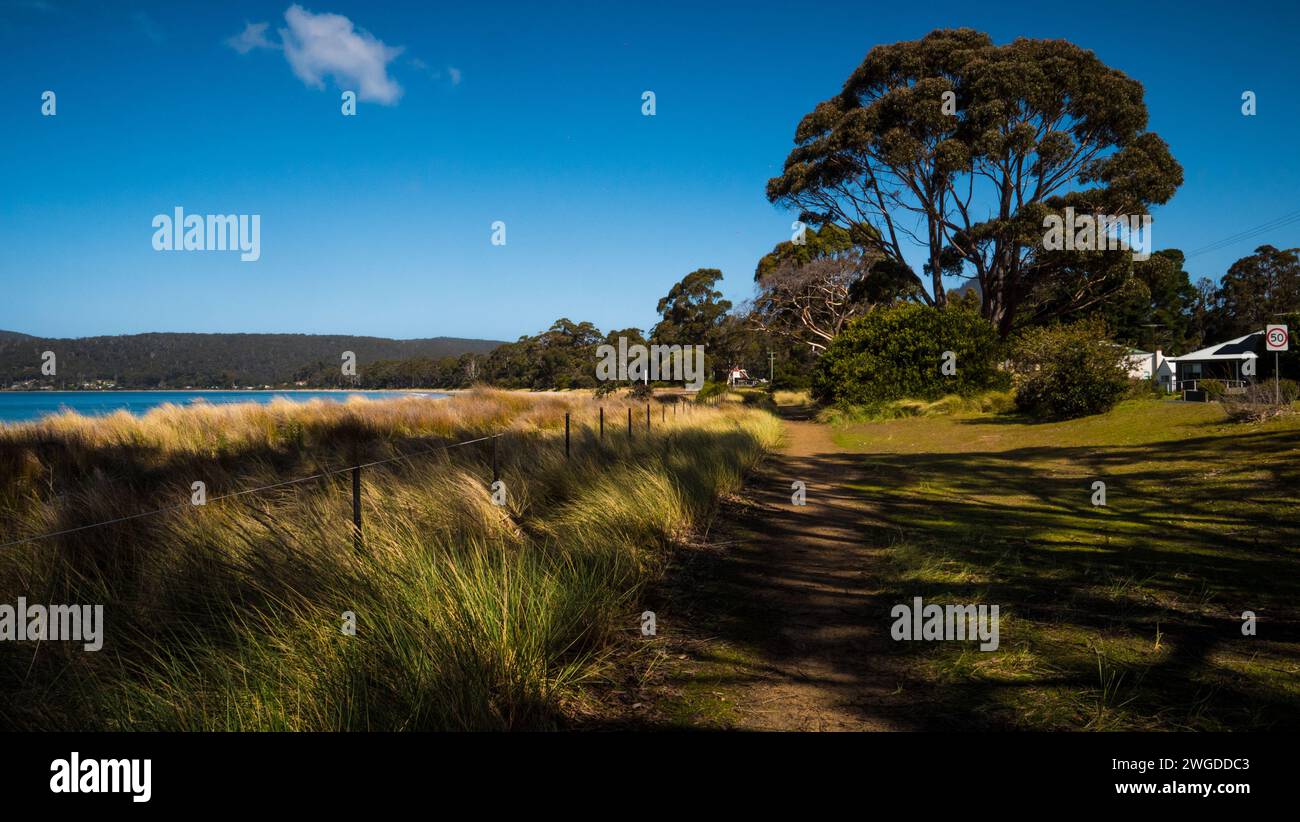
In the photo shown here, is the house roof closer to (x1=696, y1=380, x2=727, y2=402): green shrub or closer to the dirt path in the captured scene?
(x1=696, y1=380, x2=727, y2=402): green shrub

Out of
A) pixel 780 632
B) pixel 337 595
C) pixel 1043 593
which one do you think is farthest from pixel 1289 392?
pixel 337 595

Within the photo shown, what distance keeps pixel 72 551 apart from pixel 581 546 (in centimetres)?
372

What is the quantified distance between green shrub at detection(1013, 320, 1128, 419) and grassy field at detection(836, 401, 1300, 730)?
528 centimetres

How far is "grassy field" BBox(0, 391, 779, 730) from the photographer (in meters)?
2.98

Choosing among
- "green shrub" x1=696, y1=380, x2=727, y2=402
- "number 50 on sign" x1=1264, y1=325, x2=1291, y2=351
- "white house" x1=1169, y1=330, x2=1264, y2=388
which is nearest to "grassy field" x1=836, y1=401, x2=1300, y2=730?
"number 50 on sign" x1=1264, y1=325, x2=1291, y2=351

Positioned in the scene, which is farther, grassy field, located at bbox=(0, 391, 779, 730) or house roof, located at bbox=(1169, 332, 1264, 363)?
house roof, located at bbox=(1169, 332, 1264, 363)

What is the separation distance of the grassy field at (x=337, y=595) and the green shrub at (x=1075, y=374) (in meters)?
14.7

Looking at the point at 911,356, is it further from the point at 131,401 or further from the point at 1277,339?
the point at 131,401

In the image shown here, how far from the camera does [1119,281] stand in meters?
26.4

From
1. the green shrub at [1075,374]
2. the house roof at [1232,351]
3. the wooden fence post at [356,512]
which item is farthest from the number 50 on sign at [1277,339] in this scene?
the house roof at [1232,351]

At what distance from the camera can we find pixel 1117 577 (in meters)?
5.51

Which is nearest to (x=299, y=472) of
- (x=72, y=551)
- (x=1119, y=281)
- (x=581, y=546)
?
(x=72, y=551)
